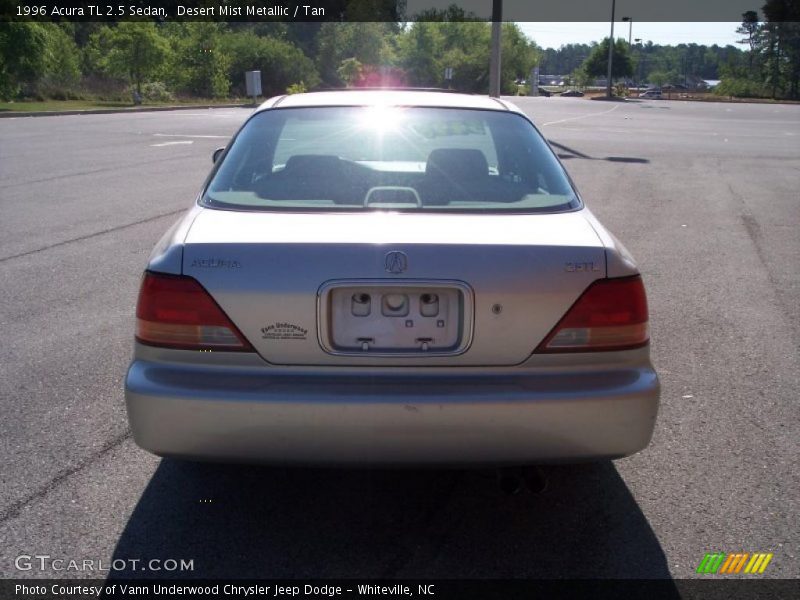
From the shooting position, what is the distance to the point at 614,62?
104m

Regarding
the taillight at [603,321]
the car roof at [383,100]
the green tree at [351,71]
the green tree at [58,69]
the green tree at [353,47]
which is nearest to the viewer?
the taillight at [603,321]

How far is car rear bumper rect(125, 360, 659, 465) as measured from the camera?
9.29ft

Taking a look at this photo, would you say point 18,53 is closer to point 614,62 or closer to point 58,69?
point 58,69

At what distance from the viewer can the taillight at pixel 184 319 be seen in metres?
2.93

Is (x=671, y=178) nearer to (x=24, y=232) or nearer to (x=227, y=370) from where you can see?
(x=24, y=232)

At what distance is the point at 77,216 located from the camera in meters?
10.1

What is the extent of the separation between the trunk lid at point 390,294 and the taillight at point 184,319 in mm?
34

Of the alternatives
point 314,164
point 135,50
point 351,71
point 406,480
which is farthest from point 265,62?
point 406,480

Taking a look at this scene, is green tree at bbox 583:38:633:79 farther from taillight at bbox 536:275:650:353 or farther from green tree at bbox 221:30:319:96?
taillight at bbox 536:275:650:353

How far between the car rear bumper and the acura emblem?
35cm

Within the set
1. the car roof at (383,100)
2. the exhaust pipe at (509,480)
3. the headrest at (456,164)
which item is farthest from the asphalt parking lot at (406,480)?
the car roof at (383,100)

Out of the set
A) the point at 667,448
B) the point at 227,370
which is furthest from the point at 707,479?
the point at 227,370

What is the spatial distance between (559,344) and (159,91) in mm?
51504

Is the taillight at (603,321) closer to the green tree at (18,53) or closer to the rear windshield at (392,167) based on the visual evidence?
the rear windshield at (392,167)
